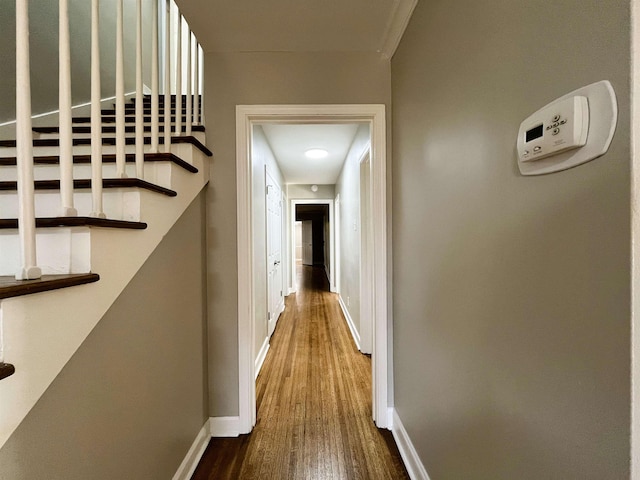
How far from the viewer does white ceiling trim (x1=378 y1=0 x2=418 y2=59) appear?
1.41m

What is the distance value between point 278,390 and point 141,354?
1.47 metres

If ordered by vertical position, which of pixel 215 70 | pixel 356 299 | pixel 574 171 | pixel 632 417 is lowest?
pixel 356 299

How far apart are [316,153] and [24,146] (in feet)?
11.0

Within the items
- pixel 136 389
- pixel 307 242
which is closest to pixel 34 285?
pixel 136 389

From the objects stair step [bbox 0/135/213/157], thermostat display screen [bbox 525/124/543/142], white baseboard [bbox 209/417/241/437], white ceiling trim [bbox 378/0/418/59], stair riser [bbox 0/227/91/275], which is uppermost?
white ceiling trim [bbox 378/0/418/59]

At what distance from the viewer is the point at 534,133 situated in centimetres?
64

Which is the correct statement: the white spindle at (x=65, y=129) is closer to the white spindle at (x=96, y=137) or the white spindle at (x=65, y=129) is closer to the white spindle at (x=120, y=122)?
the white spindle at (x=96, y=137)

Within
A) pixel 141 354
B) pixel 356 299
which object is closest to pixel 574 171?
pixel 141 354

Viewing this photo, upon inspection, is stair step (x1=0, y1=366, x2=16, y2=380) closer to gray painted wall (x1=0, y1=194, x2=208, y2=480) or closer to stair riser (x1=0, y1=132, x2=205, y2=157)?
gray painted wall (x1=0, y1=194, x2=208, y2=480)

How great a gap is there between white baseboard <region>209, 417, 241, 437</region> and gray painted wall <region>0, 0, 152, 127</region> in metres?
2.23

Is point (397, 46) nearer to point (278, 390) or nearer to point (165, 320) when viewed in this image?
point (165, 320)

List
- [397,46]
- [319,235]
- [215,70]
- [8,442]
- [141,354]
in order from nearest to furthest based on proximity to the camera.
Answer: [8,442] → [141,354] → [397,46] → [215,70] → [319,235]

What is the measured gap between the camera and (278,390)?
92.7 inches

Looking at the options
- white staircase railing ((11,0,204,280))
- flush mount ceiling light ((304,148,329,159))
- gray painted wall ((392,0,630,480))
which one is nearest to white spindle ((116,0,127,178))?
white staircase railing ((11,0,204,280))
